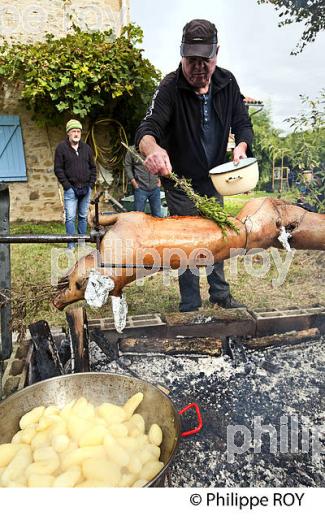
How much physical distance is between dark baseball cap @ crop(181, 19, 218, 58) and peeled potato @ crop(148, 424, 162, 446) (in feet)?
7.36

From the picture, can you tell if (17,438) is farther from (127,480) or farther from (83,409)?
(127,480)

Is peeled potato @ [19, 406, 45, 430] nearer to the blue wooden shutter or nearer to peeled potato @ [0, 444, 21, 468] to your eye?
peeled potato @ [0, 444, 21, 468]

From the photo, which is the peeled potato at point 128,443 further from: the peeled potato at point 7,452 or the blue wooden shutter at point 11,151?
the blue wooden shutter at point 11,151

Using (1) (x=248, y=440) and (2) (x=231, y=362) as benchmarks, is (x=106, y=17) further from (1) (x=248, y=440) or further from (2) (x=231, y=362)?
(1) (x=248, y=440)

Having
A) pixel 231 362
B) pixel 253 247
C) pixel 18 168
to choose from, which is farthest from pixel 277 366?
pixel 18 168

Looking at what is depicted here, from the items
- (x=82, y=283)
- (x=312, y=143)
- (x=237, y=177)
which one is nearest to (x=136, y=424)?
(x=82, y=283)

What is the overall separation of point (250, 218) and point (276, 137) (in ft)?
13.0

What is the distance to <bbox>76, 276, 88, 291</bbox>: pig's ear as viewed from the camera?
185cm

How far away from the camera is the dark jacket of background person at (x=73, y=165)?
533cm

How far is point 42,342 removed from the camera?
2080 mm

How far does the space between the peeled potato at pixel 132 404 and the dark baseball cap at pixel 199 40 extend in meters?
2.13

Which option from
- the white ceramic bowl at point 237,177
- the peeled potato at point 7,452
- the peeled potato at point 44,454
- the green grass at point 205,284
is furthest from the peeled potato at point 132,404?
the green grass at point 205,284

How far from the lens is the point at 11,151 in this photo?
680 cm

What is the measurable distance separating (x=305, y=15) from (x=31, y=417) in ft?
10.1
